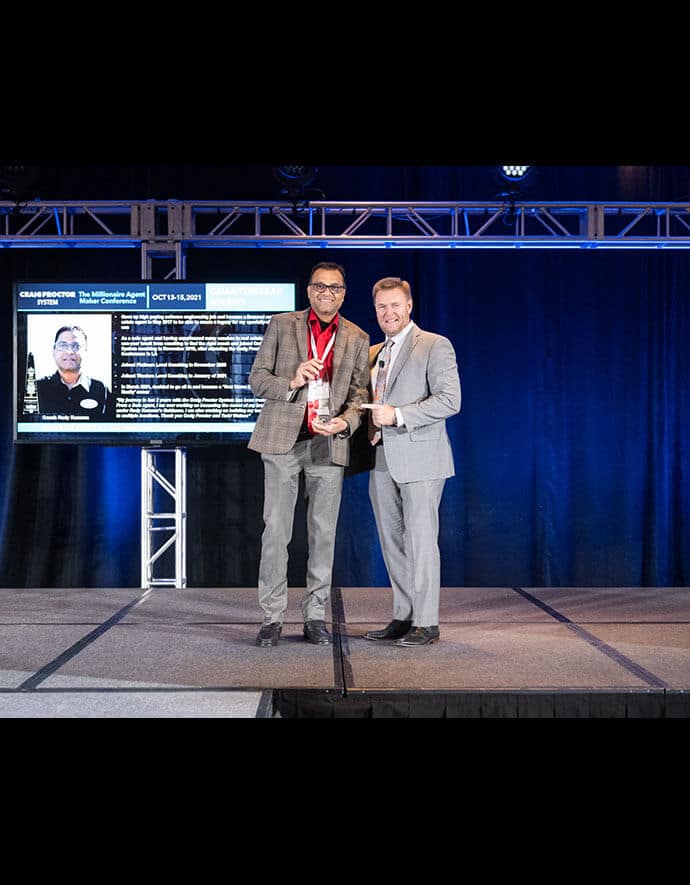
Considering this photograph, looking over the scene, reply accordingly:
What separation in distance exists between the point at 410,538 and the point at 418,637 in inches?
15.7

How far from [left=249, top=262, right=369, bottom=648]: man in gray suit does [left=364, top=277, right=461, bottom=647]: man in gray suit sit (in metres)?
0.16

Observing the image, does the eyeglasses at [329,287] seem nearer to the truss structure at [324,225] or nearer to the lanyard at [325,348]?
the lanyard at [325,348]

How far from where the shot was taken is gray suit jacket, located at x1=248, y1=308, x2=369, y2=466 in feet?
12.9

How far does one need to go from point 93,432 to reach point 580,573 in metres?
3.28

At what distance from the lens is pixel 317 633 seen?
4.00 m

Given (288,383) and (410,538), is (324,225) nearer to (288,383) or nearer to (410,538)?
(288,383)

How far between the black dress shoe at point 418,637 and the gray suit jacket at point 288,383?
2.41 feet

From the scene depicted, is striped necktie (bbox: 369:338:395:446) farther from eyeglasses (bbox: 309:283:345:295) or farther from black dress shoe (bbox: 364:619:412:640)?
black dress shoe (bbox: 364:619:412:640)

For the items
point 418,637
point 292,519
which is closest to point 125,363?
point 292,519
